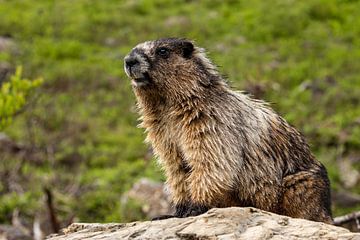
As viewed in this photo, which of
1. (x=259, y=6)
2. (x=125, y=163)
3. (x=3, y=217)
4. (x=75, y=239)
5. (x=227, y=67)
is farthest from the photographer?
(x=259, y=6)

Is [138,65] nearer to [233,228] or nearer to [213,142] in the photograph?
[213,142]

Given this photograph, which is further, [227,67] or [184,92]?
[227,67]

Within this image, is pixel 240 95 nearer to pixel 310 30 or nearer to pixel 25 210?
pixel 25 210

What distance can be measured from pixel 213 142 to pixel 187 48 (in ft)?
2.93

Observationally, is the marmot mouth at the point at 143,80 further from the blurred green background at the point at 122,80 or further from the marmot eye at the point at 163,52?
the blurred green background at the point at 122,80

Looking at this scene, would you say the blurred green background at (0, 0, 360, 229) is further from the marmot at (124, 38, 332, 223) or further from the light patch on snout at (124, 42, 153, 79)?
the light patch on snout at (124, 42, 153, 79)

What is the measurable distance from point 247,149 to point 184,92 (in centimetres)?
68

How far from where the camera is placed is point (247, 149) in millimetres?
6582

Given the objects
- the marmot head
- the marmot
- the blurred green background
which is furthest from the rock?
the blurred green background

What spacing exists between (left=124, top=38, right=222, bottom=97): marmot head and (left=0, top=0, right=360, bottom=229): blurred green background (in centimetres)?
352

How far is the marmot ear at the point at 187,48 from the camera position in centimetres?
697

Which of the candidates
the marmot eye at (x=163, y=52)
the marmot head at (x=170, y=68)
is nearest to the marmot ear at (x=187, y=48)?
the marmot head at (x=170, y=68)

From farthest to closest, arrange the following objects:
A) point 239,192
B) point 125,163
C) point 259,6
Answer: point 259,6, point 125,163, point 239,192

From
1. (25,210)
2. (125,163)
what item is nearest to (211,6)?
(125,163)
